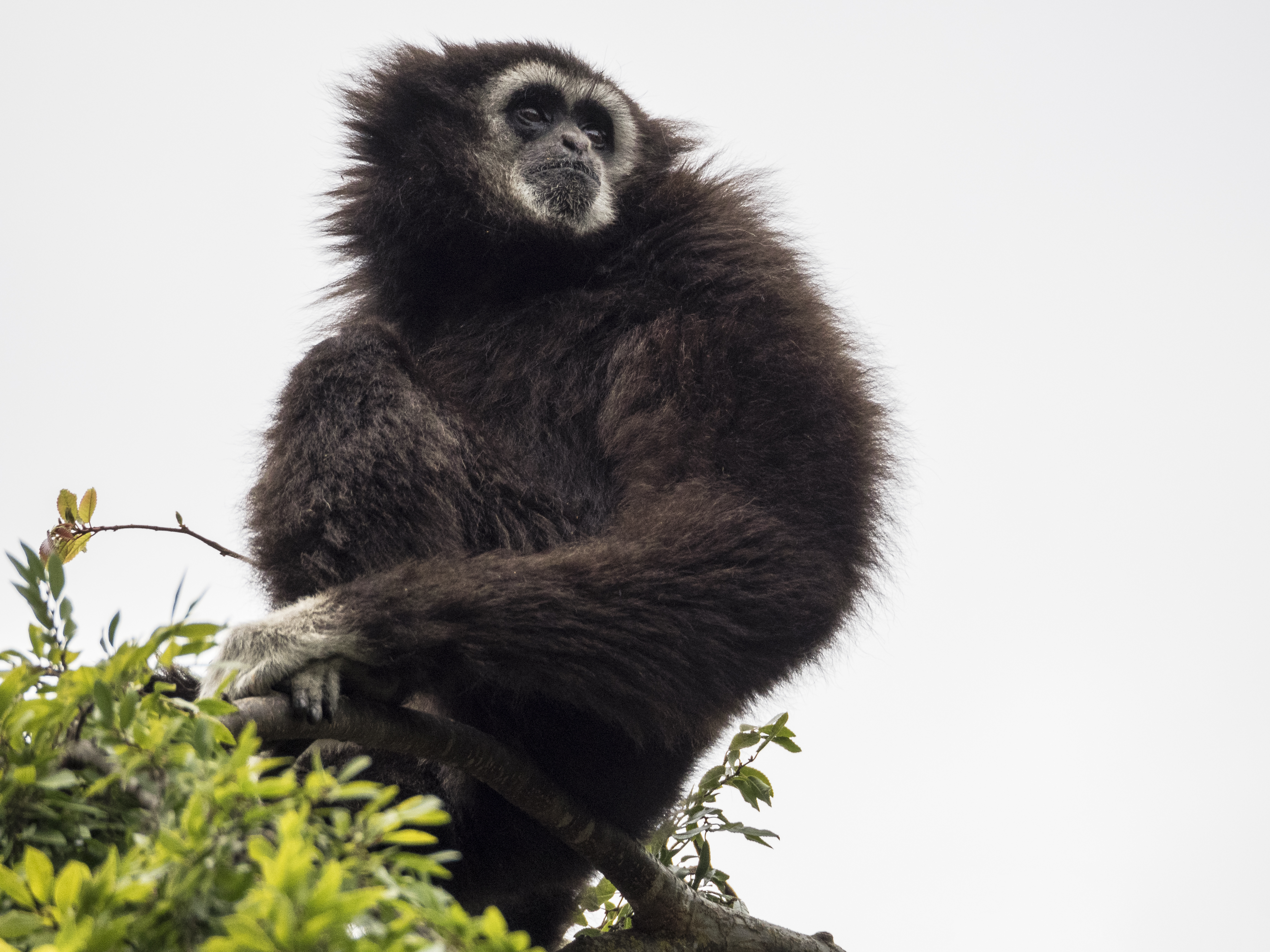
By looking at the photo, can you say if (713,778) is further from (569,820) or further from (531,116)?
(531,116)

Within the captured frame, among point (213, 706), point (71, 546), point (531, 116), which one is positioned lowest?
point (213, 706)

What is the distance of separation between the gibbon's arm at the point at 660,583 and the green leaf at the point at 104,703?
1001mm

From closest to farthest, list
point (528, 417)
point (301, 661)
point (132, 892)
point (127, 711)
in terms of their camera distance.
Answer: point (132, 892) < point (127, 711) < point (301, 661) < point (528, 417)

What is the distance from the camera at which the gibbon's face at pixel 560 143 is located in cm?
555

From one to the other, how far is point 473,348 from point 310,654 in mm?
1918

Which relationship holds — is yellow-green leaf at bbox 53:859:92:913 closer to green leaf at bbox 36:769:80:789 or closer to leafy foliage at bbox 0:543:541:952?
leafy foliage at bbox 0:543:541:952

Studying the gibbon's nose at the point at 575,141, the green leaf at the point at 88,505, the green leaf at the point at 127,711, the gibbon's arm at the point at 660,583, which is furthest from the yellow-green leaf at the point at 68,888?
the gibbon's nose at the point at 575,141

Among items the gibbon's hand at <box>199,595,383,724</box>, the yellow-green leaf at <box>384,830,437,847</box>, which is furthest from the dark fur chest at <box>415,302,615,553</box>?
the yellow-green leaf at <box>384,830,437,847</box>

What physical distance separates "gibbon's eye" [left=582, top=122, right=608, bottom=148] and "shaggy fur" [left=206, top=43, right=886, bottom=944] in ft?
2.87

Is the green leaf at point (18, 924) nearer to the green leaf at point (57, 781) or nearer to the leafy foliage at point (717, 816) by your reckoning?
the green leaf at point (57, 781)

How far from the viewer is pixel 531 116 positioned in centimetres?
643

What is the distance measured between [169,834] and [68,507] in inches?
132

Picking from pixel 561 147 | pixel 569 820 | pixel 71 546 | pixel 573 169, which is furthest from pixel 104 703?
pixel 561 147

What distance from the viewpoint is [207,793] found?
76.7 inches
